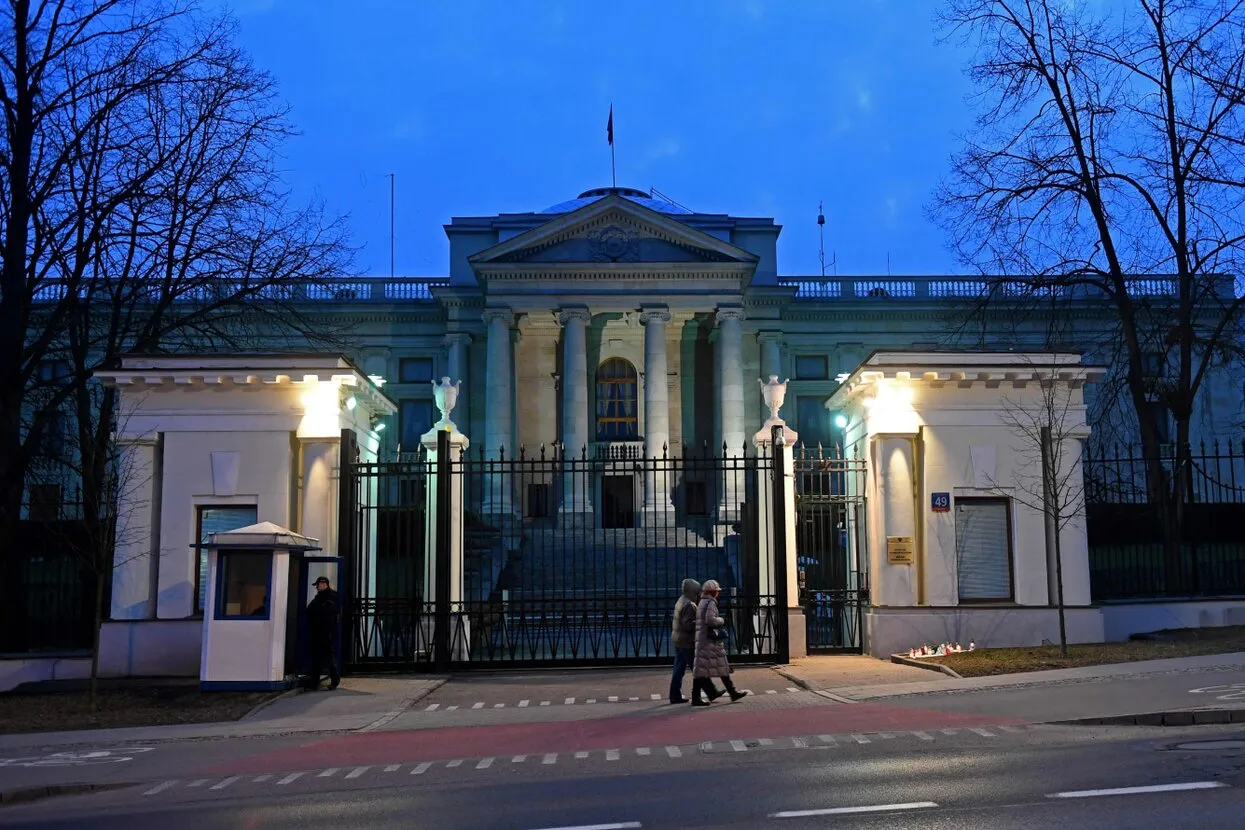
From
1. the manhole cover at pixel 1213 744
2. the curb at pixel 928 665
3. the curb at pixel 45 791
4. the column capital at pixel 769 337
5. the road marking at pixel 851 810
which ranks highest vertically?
the column capital at pixel 769 337

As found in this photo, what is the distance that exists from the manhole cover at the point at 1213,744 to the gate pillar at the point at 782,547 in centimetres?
955

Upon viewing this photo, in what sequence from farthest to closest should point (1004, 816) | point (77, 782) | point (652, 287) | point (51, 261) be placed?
point (652, 287)
point (51, 261)
point (77, 782)
point (1004, 816)

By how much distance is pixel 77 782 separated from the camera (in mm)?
11078

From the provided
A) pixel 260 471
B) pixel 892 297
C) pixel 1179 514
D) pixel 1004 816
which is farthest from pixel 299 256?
pixel 892 297

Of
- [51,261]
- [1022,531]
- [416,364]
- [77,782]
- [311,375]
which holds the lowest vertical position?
[77,782]

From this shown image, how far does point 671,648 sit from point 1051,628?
23.2 ft

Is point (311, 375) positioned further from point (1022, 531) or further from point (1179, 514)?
point (1179, 514)

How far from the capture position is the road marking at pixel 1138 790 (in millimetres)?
8367

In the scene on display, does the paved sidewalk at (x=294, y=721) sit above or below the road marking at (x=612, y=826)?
below

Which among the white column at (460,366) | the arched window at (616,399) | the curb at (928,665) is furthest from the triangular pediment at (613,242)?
the curb at (928,665)

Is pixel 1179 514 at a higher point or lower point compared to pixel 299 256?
lower

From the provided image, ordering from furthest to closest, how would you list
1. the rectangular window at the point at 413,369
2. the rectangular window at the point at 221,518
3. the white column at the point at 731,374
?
the rectangular window at the point at 413,369
the white column at the point at 731,374
the rectangular window at the point at 221,518

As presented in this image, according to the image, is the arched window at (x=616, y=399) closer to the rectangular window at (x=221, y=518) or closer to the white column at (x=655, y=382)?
the white column at (x=655, y=382)

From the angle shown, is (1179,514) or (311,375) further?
(1179,514)
